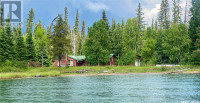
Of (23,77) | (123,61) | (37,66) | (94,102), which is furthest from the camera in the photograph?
(123,61)

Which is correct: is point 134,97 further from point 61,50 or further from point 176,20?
point 176,20

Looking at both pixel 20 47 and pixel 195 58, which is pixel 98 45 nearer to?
pixel 20 47

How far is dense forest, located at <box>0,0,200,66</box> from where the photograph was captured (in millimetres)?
60312

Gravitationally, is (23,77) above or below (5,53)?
below

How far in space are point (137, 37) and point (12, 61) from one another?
3669 cm

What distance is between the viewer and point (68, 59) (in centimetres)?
7275

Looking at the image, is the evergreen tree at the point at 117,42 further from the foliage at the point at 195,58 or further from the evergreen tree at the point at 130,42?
the foliage at the point at 195,58

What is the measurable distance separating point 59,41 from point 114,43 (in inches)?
764

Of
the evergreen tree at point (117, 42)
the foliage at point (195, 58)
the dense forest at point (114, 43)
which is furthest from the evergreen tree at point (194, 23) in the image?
the evergreen tree at point (117, 42)

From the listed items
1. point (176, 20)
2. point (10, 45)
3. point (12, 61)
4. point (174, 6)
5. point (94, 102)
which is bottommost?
point (94, 102)

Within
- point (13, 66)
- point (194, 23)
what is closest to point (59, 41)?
point (13, 66)

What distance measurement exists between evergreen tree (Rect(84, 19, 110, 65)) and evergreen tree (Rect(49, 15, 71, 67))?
24.7ft

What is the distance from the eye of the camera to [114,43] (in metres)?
73.1

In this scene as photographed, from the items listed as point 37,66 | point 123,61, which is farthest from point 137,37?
point 37,66
